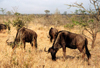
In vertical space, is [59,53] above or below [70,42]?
below

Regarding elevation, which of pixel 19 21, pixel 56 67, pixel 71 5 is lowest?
pixel 56 67

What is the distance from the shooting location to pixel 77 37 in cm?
500

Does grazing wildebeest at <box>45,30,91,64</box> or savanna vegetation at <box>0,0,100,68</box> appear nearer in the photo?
savanna vegetation at <box>0,0,100,68</box>

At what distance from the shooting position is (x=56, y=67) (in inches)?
132

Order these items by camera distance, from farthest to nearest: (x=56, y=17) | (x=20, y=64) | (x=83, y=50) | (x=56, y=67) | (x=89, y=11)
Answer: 1. (x=56, y=17)
2. (x=89, y=11)
3. (x=83, y=50)
4. (x=56, y=67)
5. (x=20, y=64)

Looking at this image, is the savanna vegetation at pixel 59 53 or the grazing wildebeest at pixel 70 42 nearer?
the savanna vegetation at pixel 59 53

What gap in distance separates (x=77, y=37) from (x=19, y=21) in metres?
10.3

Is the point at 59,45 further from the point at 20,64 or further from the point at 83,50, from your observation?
the point at 20,64

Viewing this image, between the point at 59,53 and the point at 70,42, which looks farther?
the point at 59,53

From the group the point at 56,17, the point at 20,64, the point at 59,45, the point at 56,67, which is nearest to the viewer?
the point at 20,64

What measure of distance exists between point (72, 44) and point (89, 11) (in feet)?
13.5

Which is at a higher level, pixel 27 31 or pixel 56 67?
pixel 27 31

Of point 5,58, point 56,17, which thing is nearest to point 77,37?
point 5,58

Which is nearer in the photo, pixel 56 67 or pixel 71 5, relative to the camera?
pixel 56 67
